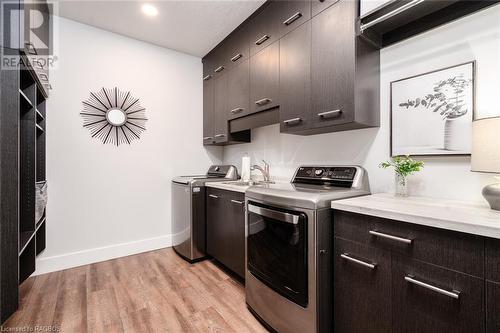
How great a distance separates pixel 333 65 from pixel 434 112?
687 millimetres

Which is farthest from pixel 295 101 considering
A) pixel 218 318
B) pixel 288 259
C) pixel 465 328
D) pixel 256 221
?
pixel 218 318

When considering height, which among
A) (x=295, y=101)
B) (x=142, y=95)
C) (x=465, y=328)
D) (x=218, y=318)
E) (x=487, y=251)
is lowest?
(x=218, y=318)

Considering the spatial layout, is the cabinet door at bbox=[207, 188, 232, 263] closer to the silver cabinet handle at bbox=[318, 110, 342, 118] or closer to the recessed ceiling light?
the silver cabinet handle at bbox=[318, 110, 342, 118]

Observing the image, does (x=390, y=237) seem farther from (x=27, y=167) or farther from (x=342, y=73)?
(x=27, y=167)

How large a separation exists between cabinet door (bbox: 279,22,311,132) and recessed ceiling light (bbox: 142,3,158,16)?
130 centimetres

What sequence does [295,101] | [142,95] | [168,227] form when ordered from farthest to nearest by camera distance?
[168,227], [142,95], [295,101]

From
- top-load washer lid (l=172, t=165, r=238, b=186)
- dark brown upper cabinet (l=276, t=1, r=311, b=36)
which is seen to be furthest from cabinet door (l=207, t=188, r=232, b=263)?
dark brown upper cabinet (l=276, t=1, r=311, b=36)

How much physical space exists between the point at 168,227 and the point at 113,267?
0.76 metres

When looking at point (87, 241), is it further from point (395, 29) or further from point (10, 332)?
point (395, 29)

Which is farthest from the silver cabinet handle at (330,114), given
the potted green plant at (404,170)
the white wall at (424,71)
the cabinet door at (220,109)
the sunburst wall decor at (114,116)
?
the sunburst wall decor at (114,116)

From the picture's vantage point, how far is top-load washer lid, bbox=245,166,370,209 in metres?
1.26

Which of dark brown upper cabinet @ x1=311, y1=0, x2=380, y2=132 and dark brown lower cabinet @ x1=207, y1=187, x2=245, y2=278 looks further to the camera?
dark brown lower cabinet @ x1=207, y1=187, x2=245, y2=278

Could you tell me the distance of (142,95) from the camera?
281 centimetres

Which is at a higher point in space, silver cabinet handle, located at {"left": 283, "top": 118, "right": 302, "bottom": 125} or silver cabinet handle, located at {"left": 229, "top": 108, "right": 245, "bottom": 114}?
silver cabinet handle, located at {"left": 229, "top": 108, "right": 245, "bottom": 114}
